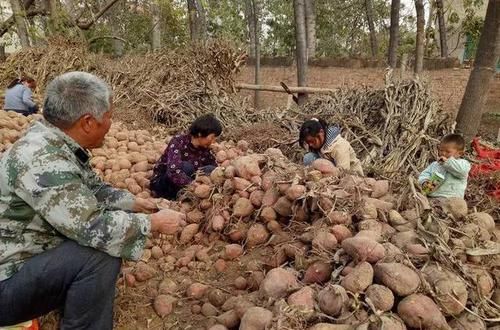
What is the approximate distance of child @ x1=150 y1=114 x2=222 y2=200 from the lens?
339 cm

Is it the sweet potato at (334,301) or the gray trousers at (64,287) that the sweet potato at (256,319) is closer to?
the sweet potato at (334,301)

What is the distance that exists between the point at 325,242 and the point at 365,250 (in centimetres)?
24

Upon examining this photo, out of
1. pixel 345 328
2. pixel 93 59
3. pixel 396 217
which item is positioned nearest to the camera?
pixel 345 328

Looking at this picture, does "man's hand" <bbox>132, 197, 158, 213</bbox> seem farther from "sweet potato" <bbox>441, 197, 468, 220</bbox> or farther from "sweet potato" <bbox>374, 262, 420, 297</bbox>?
"sweet potato" <bbox>441, 197, 468, 220</bbox>

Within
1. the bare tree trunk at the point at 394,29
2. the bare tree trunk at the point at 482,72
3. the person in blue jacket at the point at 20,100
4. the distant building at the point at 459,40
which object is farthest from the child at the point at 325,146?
the distant building at the point at 459,40

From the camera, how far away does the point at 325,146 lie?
346 centimetres

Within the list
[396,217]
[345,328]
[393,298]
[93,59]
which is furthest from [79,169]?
[93,59]

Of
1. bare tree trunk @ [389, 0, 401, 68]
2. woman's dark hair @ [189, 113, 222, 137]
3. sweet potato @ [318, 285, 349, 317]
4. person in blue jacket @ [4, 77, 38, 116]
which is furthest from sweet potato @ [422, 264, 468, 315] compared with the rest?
bare tree trunk @ [389, 0, 401, 68]

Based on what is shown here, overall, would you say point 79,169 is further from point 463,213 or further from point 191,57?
point 191,57

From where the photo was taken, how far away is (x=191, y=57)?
6695 mm

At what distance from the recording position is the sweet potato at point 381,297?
169cm

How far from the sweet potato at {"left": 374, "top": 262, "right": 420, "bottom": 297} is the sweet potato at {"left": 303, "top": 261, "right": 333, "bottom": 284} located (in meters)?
0.24

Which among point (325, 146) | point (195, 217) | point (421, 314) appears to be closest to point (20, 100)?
point (195, 217)

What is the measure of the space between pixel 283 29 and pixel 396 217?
57.9 ft
